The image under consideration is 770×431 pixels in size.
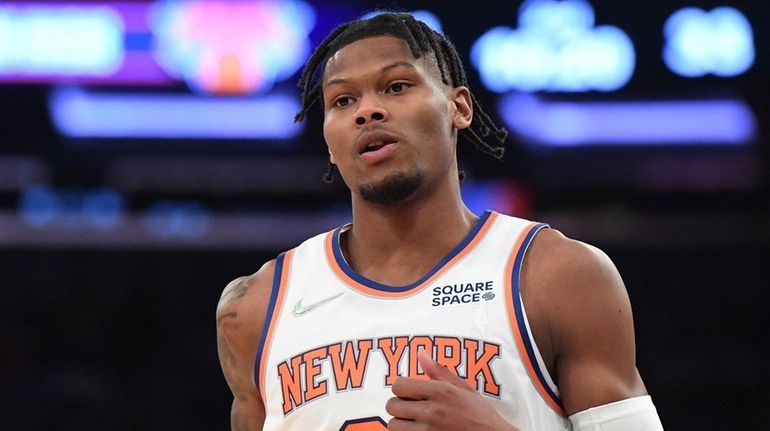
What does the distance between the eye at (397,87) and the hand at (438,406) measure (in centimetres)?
68

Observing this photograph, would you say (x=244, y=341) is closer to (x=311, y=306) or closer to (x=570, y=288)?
(x=311, y=306)

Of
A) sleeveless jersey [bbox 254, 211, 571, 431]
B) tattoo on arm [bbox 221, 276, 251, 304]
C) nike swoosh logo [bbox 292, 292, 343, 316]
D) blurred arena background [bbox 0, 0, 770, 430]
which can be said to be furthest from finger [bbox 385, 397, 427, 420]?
blurred arena background [bbox 0, 0, 770, 430]

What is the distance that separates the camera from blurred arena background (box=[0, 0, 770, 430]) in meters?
6.70

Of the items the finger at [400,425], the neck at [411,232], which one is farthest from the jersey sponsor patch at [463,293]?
the finger at [400,425]

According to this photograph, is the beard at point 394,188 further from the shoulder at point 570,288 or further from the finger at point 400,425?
the finger at point 400,425

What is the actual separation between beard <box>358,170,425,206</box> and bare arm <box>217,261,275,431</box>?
348mm

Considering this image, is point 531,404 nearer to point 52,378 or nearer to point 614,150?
point 614,150

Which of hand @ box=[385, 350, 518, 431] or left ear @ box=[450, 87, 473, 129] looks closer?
hand @ box=[385, 350, 518, 431]

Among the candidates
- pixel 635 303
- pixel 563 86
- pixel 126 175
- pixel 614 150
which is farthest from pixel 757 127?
pixel 126 175

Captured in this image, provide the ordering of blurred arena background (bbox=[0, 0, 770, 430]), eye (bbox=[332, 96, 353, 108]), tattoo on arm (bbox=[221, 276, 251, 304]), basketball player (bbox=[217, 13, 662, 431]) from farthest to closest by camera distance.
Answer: blurred arena background (bbox=[0, 0, 770, 430]) → tattoo on arm (bbox=[221, 276, 251, 304]) → eye (bbox=[332, 96, 353, 108]) → basketball player (bbox=[217, 13, 662, 431])

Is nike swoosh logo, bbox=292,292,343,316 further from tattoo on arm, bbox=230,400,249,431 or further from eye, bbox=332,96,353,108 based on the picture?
eye, bbox=332,96,353,108

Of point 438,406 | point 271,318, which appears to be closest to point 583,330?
point 438,406

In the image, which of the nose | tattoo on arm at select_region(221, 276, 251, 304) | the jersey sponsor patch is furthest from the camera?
tattoo on arm at select_region(221, 276, 251, 304)

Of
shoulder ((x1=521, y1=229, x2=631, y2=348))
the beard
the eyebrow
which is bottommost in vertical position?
shoulder ((x1=521, y1=229, x2=631, y2=348))
